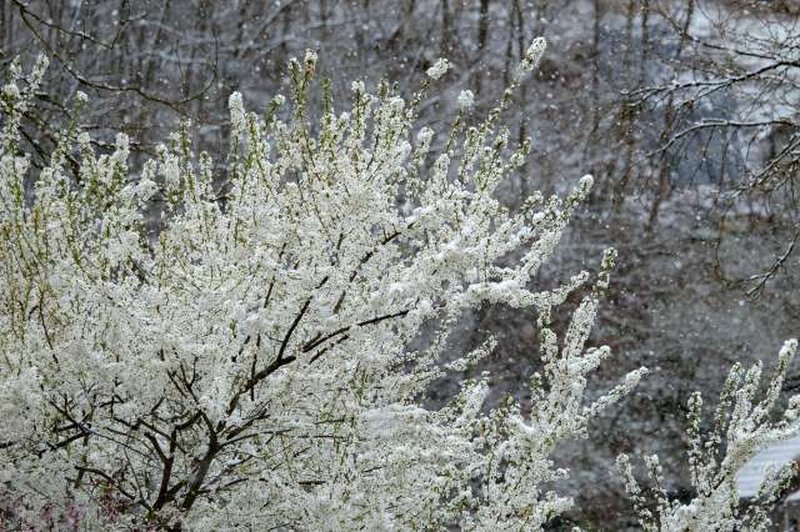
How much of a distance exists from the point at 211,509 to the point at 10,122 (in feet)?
5.05

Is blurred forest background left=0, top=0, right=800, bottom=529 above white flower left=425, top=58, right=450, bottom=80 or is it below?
above

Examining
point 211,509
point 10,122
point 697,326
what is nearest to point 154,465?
point 211,509

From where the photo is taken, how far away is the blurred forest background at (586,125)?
1366 centimetres

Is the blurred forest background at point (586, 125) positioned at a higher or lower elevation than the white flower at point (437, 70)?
higher

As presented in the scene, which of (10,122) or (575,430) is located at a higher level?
(10,122)

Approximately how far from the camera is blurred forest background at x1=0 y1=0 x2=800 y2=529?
13664 millimetres

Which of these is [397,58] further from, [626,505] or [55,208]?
[55,208]

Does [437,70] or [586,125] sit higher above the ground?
[586,125]

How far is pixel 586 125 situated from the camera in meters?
15.4

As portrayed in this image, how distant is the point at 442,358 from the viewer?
14.2 m

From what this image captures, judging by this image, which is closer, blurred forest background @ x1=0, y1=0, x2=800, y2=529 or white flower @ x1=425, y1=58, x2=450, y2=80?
white flower @ x1=425, y1=58, x2=450, y2=80

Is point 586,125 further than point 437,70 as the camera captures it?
Yes

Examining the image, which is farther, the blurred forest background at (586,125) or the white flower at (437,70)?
the blurred forest background at (586,125)

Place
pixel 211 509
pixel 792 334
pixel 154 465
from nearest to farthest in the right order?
pixel 211 509 < pixel 154 465 < pixel 792 334
